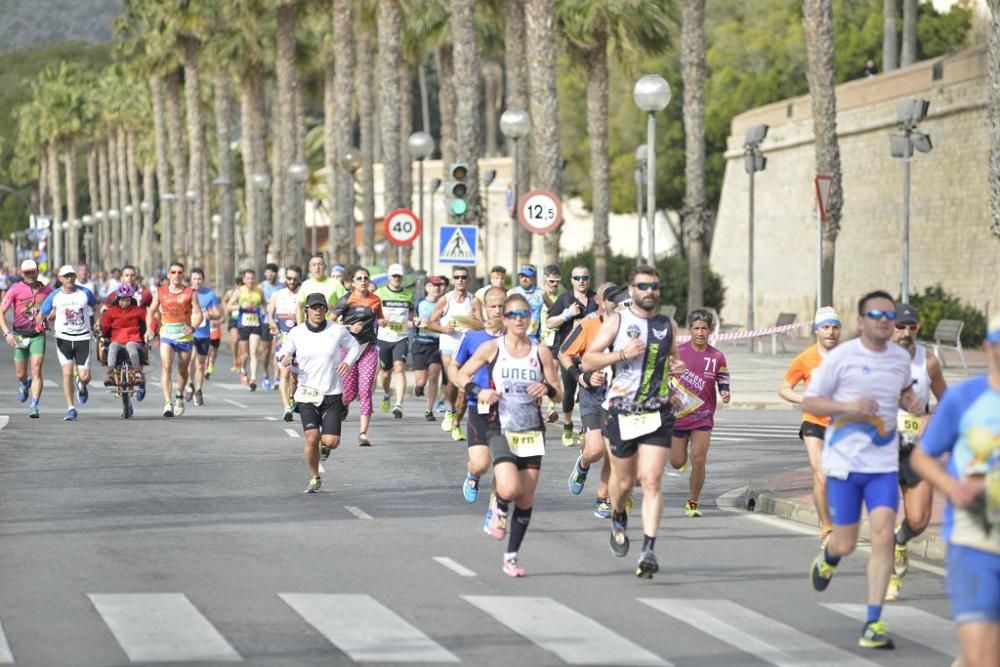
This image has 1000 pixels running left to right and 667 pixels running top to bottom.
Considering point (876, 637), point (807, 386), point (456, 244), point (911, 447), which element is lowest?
point (876, 637)

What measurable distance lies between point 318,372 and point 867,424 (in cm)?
773

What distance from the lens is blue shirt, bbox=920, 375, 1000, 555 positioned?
24.9ft

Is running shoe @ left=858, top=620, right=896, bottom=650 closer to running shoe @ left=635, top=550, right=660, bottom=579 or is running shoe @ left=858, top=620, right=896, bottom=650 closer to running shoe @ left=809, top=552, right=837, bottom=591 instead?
running shoe @ left=809, top=552, right=837, bottom=591

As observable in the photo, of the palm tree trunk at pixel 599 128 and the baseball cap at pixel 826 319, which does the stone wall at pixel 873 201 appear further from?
the baseball cap at pixel 826 319

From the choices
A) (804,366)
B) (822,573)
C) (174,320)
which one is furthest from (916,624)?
(174,320)

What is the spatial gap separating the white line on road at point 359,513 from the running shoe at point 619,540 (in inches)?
111

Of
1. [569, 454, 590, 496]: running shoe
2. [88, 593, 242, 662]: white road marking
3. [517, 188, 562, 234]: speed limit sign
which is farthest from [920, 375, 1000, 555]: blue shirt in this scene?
[517, 188, 562, 234]: speed limit sign

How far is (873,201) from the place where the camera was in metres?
53.4

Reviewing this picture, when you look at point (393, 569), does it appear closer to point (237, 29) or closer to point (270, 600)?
point (270, 600)

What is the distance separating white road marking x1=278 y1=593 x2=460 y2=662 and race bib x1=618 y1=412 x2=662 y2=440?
2.26 m

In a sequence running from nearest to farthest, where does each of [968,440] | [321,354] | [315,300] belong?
[968,440] → [321,354] → [315,300]

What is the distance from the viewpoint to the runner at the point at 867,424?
10680 mm

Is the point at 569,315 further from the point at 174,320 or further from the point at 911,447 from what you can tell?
the point at 911,447

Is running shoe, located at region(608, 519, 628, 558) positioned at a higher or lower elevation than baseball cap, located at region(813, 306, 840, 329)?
lower
